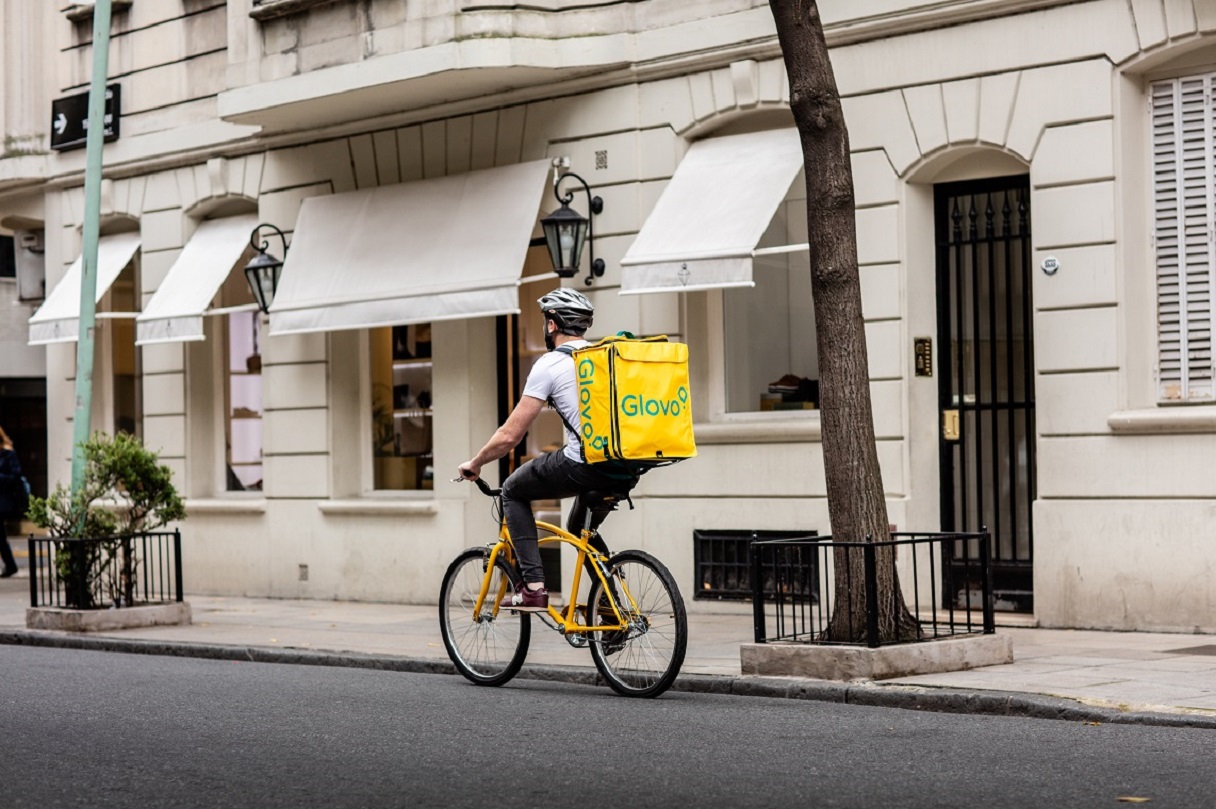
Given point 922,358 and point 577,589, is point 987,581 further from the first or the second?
point 922,358

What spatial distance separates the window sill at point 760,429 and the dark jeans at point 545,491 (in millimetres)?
4308

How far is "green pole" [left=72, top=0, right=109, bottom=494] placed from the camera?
1550 centimetres

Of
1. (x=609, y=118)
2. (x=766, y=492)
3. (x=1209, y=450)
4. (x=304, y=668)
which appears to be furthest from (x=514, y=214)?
(x=1209, y=450)

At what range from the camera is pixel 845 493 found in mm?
10305

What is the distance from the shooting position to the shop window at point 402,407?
17.5 meters

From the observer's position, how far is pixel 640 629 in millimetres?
9469

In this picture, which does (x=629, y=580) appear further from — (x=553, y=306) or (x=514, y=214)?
(x=514, y=214)

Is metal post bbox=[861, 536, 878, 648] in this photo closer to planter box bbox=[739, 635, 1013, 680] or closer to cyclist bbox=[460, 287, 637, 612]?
planter box bbox=[739, 635, 1013, 680]

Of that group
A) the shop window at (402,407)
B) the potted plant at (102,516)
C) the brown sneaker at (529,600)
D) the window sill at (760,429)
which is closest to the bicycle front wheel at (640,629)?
the brown sneaker at (529,600)

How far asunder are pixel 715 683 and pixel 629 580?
90 cm

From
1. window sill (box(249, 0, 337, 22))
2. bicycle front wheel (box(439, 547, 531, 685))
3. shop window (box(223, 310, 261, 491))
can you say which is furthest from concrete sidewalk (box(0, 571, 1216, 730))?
window sill (box(249, 0, 337, 22))

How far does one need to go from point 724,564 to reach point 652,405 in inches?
213

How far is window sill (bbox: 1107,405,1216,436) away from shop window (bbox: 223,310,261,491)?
9822 mm

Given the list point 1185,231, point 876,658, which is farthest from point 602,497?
point 1185,231
